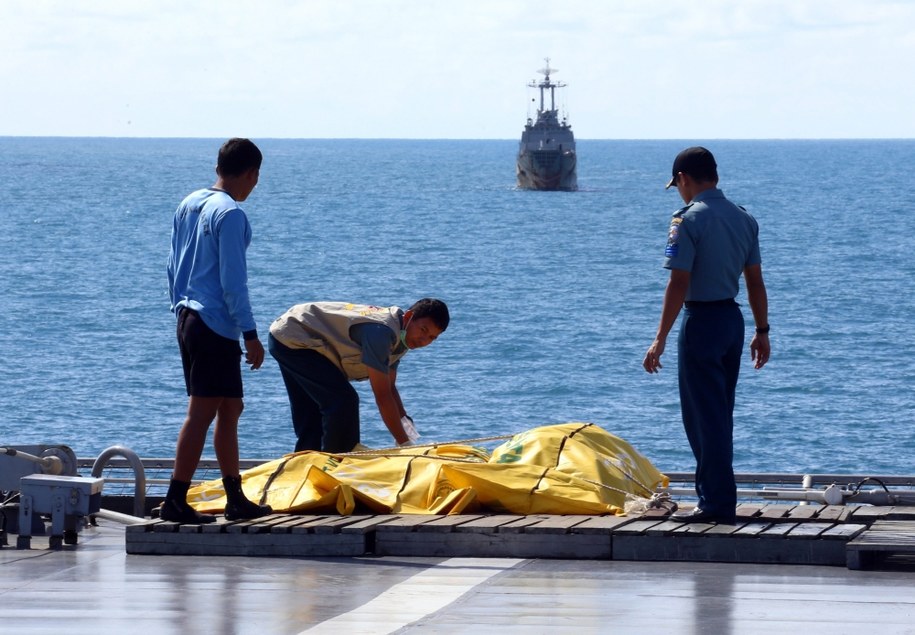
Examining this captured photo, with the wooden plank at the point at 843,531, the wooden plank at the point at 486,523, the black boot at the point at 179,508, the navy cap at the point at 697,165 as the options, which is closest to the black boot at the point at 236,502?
the black boot at the point at 179,508

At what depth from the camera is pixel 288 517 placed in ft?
22.6

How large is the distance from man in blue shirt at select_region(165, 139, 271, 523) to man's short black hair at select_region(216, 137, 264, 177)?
4 cm

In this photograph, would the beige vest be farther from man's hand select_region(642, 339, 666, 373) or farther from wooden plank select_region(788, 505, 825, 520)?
wooden plank select_region(788, 505, 825, 520)

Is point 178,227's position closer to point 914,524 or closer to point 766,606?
point 766,606

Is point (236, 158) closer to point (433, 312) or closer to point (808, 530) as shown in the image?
point (433, 312)

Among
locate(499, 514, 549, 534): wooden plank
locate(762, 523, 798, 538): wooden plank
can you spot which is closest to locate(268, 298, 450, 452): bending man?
locate(499, 514, 549, 534): wooden plank

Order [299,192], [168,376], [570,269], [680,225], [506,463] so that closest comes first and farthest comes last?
[680,225]
[506,463]
[168,376]
[570,269]
[299,192]

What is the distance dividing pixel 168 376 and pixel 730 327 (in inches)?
1193

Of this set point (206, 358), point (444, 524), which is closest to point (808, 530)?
point (444, 524)

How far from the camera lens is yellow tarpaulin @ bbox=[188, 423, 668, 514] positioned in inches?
276

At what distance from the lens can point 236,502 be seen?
22.5 ft

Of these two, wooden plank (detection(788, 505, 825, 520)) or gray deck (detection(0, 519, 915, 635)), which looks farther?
wooden plank (detection(788, 505, 825, 520))

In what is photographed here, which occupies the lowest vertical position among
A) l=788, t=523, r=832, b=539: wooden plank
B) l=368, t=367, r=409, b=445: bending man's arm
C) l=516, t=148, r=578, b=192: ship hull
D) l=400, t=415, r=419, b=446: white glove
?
l=788, t=523, r=832, b=539: wooden plank

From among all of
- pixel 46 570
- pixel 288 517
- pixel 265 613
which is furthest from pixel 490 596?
pixel 46 570
